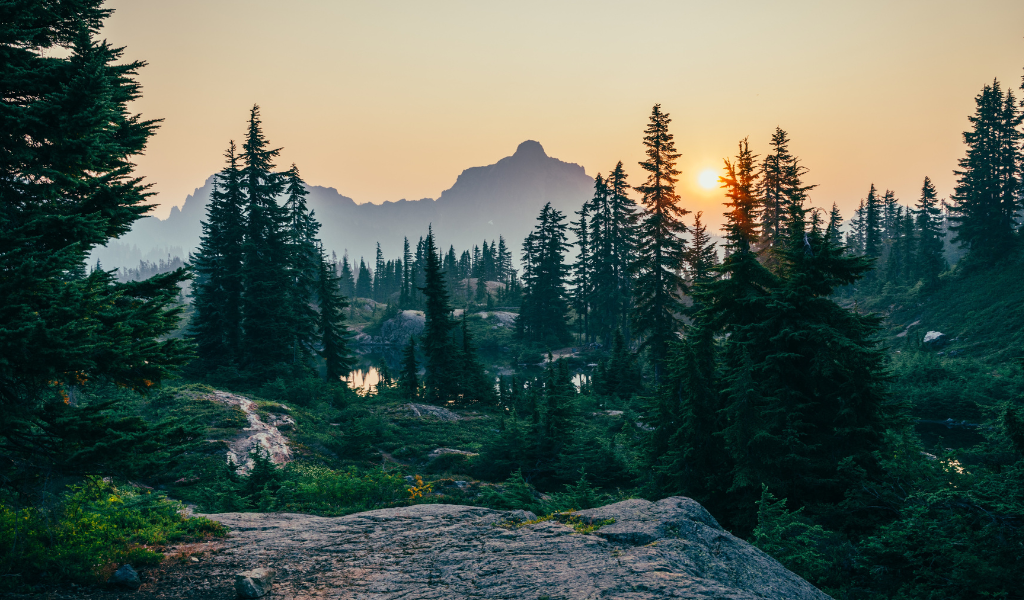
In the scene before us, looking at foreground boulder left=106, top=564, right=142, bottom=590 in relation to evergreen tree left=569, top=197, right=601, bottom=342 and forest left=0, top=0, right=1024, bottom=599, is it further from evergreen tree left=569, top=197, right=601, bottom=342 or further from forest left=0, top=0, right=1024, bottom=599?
evergreen tree left=569, top=197, right=601, bottom=342

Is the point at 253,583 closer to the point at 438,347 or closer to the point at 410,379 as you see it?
the point at 438,347

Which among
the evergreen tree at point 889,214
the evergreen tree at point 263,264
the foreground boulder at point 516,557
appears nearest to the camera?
the foreground boulder at point 516,557

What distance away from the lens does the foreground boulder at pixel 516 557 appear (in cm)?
482

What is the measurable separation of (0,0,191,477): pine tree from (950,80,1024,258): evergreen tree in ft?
200

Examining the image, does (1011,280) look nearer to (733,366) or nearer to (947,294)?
(947,294)

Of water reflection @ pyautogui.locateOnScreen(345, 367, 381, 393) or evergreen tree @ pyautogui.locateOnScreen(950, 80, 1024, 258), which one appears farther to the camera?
water reflection @ pyautogui.locateOnScreen(345, 367, 381, 393)

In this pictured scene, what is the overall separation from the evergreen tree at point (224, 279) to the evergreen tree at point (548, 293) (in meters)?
39.9

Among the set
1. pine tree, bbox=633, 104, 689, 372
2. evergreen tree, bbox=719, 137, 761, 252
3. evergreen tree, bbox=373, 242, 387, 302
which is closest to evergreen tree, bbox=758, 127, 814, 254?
pine tree, bbox=633, 104, 689, 372

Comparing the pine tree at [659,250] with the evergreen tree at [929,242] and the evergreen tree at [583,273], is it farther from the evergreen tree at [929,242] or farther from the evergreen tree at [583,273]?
the evergreen tree at [929,242]

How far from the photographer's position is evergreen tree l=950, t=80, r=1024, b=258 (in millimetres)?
43531

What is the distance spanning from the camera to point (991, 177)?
45.6 m

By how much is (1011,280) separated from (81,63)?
56.3 m

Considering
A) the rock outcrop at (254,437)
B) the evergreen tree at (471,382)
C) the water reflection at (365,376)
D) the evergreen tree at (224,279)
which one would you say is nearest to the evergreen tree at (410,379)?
the evergreen tree at (471,382)

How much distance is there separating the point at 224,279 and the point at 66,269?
27542mm
